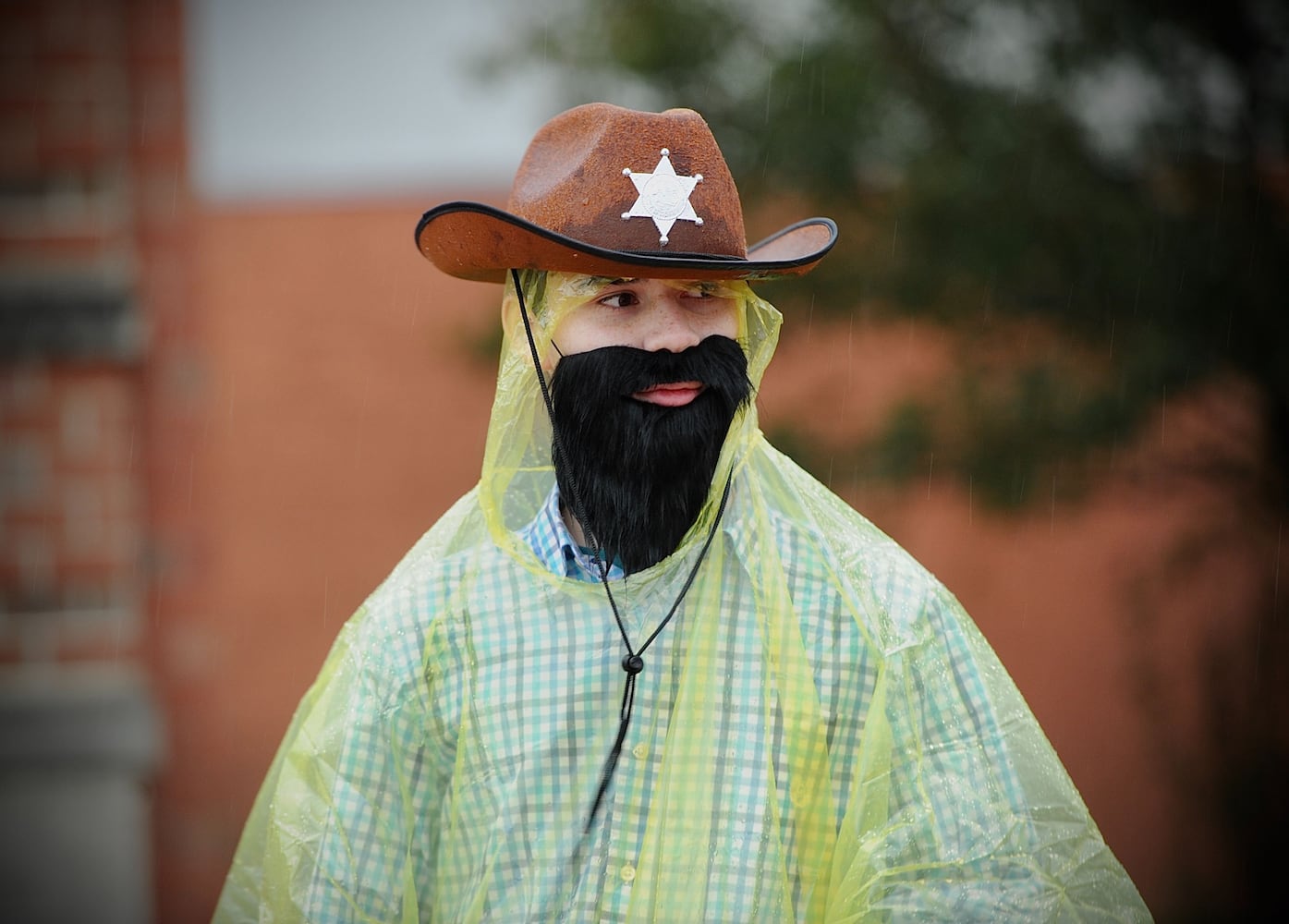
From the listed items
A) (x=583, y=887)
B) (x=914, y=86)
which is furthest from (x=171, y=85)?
(x=583, y=887)

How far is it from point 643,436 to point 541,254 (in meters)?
0.32

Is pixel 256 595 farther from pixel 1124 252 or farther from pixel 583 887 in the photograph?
pixel 583 887

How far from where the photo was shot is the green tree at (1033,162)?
446 cm

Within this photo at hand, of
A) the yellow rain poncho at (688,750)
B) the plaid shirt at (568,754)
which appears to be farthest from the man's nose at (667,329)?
the plaid shirt at (568,754)

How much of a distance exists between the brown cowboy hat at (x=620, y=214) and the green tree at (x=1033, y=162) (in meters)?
2.64

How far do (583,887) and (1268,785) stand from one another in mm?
4322

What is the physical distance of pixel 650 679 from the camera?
6.40 ft

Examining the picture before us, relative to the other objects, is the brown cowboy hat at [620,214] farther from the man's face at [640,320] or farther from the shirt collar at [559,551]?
the shirt collar at [559,551]

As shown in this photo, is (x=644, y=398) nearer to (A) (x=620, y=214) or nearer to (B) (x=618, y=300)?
(B) (x=618, y=300)

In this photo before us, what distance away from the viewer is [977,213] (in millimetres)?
4566

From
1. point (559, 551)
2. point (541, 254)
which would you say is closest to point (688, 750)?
point (559, 551)

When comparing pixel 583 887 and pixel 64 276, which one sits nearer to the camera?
pixel 583 887

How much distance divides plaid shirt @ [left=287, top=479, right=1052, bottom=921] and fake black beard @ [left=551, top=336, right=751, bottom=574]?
0.08 meters

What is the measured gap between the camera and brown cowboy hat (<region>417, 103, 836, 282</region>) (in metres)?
1.93
